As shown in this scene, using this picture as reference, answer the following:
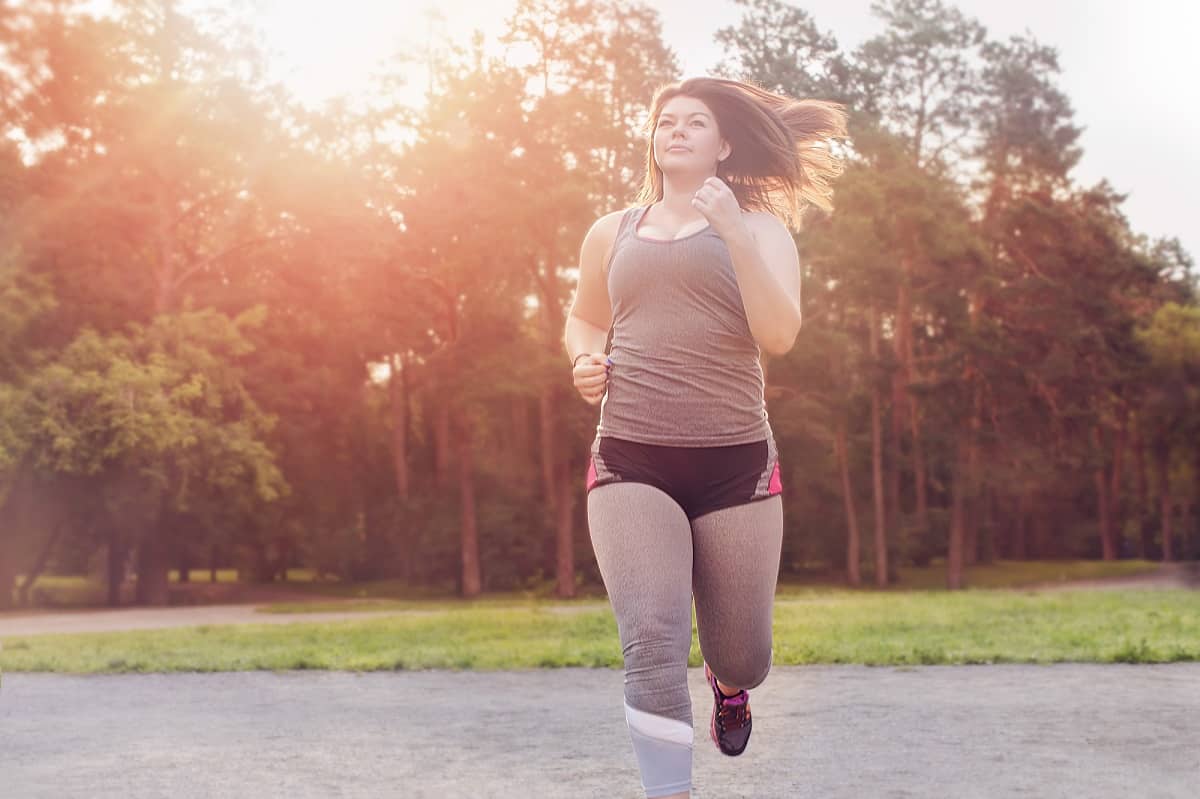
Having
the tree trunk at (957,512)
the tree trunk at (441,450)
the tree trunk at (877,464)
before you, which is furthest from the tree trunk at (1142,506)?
the tree trunk at (441,450)

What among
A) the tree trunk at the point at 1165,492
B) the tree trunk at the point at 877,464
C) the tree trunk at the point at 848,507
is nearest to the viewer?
the tree trunk at the point at 877,464

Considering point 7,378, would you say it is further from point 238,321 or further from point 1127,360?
point 1127,360

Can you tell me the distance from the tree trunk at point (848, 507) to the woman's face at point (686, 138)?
1309 inches

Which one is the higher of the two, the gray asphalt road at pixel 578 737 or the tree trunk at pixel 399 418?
the tree trunk at pixel 399 418

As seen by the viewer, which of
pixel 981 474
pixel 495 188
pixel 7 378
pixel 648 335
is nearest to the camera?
pixel 648 335

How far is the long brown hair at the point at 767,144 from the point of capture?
4094mm

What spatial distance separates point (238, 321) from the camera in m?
28.5

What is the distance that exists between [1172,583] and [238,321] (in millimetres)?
21491

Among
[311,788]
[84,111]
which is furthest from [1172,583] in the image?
[311,788]

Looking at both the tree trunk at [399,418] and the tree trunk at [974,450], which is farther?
the tree trunk at [399,418]

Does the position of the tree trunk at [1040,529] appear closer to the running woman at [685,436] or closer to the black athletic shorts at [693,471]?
the running woman at [685,436]

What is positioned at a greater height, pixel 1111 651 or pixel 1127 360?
pixel 1127 360

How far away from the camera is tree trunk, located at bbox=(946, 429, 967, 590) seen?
125 feet

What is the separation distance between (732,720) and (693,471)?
1034 mm
